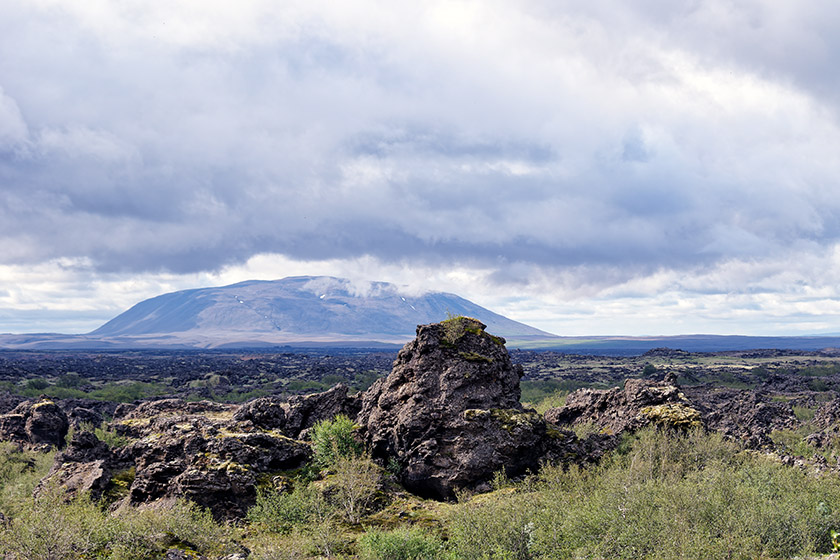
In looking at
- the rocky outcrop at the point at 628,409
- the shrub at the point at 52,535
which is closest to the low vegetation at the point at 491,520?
the shrub at the point at 52,535

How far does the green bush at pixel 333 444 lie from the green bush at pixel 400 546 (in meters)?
9.50

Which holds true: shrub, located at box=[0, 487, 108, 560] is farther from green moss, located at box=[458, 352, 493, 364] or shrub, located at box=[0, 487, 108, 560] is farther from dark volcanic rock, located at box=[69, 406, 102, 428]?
dark volcanic rock, located at box=[69, 406, 102, 428]

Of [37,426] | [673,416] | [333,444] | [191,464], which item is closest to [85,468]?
[191,464]

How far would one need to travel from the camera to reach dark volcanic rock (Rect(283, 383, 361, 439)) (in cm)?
4178

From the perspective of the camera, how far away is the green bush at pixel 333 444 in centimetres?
3481

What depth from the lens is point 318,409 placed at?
43.1 meters

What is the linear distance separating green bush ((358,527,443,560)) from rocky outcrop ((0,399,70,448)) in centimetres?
4881

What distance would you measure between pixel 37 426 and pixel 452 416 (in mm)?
49540

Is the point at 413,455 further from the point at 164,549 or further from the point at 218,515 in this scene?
the point at 164,549

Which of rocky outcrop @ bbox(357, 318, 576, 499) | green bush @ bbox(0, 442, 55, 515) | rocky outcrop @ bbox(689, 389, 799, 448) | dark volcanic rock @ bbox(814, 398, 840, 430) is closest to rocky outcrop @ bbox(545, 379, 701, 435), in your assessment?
rocky outcrop @ bbox(689, 389, 799, 448)

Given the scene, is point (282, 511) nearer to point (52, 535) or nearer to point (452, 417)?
point (52, 535)

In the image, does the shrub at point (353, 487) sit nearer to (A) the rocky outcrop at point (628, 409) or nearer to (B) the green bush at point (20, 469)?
(A) the rocky outcrop at point (628, 409)

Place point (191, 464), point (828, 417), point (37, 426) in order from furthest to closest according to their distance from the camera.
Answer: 1. point (828, 417)
2. point (37, 426)
3. point (191, 464)

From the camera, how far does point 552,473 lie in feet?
102
